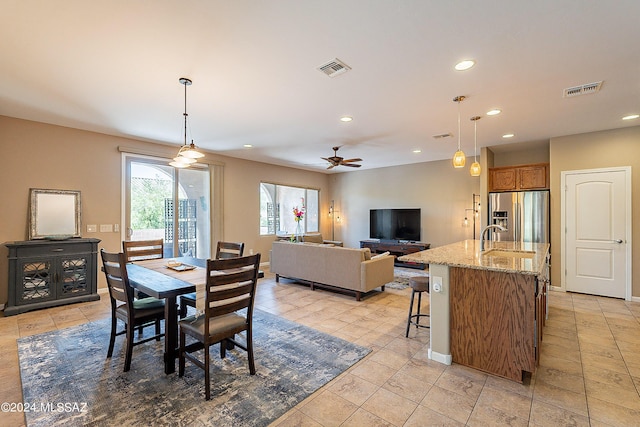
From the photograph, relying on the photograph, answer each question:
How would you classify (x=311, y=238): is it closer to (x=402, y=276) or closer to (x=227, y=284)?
(x=402, y=276)

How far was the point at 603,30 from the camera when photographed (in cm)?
214

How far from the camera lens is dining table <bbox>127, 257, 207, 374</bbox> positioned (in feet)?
7.74

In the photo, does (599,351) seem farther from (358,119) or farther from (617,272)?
(358,119)

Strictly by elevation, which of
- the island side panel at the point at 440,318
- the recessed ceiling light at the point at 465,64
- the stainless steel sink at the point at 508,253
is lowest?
the island side panel at the point at 440,318

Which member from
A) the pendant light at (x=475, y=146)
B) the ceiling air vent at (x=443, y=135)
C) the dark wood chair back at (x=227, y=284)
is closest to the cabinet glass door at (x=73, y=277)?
the dark wood chair back at (x=227, y=284)

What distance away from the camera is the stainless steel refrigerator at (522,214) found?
17.1ft

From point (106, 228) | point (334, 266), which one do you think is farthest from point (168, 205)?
point (334, 266)

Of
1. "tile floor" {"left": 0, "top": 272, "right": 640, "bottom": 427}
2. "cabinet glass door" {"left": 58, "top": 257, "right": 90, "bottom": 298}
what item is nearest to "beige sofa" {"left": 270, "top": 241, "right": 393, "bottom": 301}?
"tile floor" {"left": 0, "top": 272, "right": 640, "bottom": 427}

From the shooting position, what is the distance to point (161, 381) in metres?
2.37

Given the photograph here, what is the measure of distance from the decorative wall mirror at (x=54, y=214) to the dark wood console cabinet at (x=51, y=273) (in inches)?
10.0

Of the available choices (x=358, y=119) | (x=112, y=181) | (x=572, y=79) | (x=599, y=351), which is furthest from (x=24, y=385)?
(x=572, y=79)

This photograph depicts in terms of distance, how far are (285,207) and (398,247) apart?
3.30m

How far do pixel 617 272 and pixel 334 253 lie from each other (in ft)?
14.8

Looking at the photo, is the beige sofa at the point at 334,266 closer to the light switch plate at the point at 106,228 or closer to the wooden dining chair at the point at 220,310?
Result: the wooden dining chair at the point at 220,310
